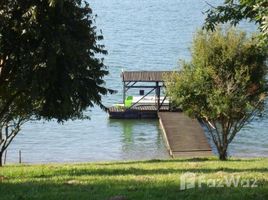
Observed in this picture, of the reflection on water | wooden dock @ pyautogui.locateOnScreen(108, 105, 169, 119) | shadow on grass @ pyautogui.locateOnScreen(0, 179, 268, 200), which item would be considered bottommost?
the reflection on water

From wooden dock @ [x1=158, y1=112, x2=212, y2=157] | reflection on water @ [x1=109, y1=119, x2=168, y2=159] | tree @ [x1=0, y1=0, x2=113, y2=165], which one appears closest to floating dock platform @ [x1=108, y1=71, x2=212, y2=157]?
wooden dock @ [x1=158, y1=112, x2=212, y2=157]

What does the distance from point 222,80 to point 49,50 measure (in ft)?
42.1

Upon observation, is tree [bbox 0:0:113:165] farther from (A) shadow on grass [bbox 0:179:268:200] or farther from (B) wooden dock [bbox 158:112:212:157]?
(B) wooden dock [bbox 158:112:212:157]

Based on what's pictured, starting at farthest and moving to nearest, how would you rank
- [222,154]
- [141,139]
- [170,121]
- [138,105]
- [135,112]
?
[138,105]
[135,112]
[170,121]
[141,139]
[222,154]

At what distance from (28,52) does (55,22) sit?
1124mm

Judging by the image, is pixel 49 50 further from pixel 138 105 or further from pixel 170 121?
pixel 138 105

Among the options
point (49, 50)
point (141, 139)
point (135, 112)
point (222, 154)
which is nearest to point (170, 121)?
point (141, 139)

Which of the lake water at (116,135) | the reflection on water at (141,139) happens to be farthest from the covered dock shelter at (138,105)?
the lake water at (116,135)

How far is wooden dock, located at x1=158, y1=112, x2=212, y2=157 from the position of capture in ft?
115

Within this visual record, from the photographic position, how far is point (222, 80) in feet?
83.9

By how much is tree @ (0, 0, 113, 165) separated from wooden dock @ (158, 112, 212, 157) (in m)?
18.8

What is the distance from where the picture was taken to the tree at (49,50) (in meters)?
14.6

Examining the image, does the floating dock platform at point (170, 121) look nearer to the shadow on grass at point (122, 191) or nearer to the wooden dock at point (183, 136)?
the wooden dock at point (183, 136)

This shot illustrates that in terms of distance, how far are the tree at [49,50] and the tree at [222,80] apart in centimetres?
1022
